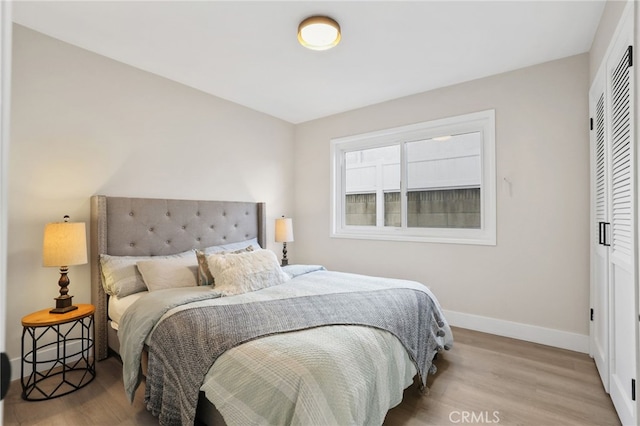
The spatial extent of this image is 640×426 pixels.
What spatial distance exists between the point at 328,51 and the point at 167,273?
2.23m

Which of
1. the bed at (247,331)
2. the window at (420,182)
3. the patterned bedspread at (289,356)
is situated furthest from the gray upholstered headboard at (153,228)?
the window at (420,182)

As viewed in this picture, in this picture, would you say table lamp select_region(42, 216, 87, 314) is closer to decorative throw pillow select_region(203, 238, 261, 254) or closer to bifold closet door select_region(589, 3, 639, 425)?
decorative throw pillow select_region(203, 238, 261, 254)

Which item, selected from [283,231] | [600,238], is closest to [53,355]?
[283,231]

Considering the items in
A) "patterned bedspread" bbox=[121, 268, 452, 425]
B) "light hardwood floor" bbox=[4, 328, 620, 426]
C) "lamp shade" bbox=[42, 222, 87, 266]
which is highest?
"lamp shade" bbox=[42, 222, 87, 266]

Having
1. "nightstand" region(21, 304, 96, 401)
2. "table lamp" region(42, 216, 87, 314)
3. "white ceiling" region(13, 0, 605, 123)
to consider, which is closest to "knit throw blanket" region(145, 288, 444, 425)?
"nightstand" region(21, 304, 96, 401)

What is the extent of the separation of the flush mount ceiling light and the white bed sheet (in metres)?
2.26

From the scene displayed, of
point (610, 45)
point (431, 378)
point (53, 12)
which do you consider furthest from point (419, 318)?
point (53, 12)

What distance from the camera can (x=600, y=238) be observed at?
2.15 m

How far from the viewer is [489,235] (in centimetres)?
303

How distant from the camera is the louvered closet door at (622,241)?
1520mm

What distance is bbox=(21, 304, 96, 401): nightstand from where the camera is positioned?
1.99 metres

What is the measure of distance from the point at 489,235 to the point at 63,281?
360 cm

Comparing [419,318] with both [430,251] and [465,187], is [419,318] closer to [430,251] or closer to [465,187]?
[430,251]

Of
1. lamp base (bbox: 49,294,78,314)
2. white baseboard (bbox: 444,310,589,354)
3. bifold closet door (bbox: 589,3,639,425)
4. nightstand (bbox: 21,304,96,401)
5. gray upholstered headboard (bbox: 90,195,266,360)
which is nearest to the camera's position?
bifold closet door (bbox: 589,3,639,425)
